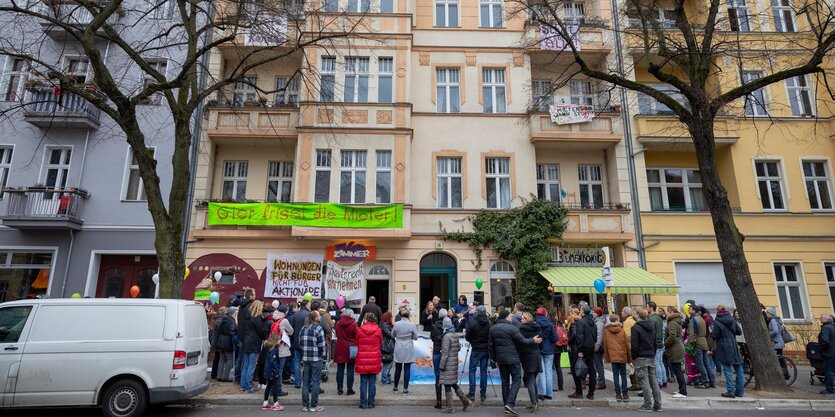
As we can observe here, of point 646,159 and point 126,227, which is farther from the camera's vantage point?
point 646,159

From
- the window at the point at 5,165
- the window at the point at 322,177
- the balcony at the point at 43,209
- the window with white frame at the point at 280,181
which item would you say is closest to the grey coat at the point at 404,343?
the window at the point at 322,177

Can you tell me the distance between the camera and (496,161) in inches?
683

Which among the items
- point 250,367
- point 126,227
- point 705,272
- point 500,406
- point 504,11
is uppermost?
point 504,11

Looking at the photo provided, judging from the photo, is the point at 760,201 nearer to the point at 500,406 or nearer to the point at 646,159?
the point at 646,159

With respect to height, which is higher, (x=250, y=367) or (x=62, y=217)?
(x=62, y=217)

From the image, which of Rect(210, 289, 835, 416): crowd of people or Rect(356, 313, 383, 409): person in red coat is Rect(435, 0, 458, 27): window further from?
Rect(356, 313, 383, 409): person in red coat

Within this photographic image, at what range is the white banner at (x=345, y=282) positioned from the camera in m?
15.4

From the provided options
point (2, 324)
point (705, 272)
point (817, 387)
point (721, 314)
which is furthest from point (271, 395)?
point (705, 272)

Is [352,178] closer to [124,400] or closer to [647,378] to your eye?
[124,400]

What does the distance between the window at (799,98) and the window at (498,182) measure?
39.8 feet

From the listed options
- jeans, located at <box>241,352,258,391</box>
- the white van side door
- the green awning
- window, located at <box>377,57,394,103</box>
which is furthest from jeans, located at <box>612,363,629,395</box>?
window, located at <box>377,57,394,103</box>

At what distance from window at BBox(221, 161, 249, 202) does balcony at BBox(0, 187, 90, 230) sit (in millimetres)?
4707

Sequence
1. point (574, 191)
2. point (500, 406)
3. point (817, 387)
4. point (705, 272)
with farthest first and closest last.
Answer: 1. point (574, 191)
2. point (705, 272)
3. point (817, 387)
4. point (500, 406)

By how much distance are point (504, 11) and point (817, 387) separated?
52.1 feet
